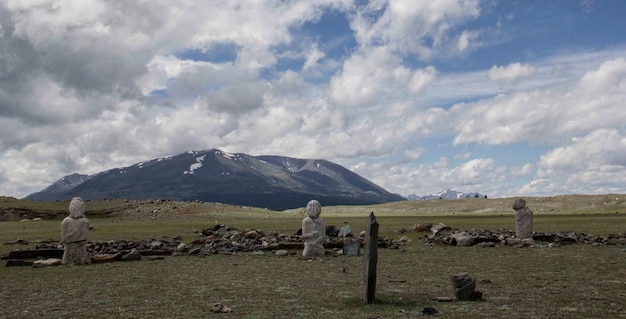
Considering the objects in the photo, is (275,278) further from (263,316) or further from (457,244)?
(457,244)

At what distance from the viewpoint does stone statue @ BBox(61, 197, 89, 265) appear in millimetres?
25656

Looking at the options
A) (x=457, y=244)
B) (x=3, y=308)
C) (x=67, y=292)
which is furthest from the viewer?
(x=457, y=244)

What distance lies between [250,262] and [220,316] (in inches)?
511

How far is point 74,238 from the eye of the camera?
25.7 meters

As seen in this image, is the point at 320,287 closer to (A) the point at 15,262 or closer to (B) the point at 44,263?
(B) the point at 44,263

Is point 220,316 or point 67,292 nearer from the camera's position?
point 220,316

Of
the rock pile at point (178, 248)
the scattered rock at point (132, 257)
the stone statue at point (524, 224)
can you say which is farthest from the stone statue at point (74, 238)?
the stone statue at point (524, 224)

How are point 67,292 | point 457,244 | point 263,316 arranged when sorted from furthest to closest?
point 457,244, point 67,292, point 263,316

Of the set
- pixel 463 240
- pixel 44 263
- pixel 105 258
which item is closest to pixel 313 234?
pixel 463 240

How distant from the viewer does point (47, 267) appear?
81.5 ft

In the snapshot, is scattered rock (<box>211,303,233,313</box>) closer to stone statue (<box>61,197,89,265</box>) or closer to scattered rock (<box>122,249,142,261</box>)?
stone statue (<box>61,197,89,265</box>)

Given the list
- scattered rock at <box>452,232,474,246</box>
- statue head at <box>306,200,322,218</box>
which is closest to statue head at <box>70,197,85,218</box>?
statue head at <box>306,200,322,218</box>

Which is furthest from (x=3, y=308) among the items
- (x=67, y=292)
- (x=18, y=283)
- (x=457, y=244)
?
(x=457, y=244)

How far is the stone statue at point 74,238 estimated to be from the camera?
2566 cm
